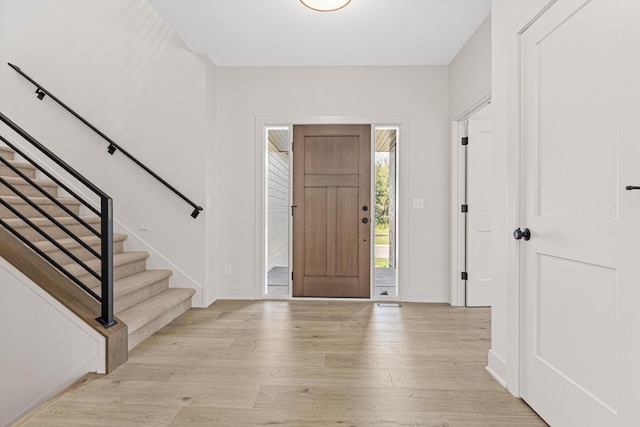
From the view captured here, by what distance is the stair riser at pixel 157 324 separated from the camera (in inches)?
102

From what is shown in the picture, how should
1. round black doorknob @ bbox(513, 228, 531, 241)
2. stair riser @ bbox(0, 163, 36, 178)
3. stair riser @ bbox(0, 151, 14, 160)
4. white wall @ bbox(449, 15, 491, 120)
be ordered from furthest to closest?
stair riser @ bbox(0, 151, 14, 160) → stair riser @ bbox(0, 163, 36, 178) → white wall @ bbox(449, 15, 491, 120) → round black doorknob @ bbox(513, 228, 531, 241)

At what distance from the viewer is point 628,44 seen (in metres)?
1.25

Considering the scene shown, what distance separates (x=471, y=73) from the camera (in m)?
3.31

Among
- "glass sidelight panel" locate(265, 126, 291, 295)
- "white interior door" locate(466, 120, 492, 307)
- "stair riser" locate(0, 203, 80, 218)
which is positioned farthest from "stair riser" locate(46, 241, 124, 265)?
"white interior door" locate(466, 120, 492, 307)

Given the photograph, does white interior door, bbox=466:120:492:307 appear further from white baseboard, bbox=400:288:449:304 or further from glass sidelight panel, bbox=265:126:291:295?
glass sidelight panel, bbox=265:126:291:295

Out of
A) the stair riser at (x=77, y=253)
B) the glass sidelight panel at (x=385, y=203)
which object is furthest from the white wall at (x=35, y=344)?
the glass sidelight panel at (x=385, y=203)

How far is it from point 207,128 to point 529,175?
9.83ft

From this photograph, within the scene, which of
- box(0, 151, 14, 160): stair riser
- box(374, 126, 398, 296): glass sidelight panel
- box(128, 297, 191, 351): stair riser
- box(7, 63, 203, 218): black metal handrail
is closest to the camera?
box(128, 297, 191, 351): stair riser

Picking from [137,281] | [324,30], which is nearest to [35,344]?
[137,281]

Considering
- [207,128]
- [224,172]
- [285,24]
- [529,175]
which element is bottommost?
[529,175]

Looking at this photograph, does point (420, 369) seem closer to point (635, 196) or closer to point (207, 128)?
point (635, 196)

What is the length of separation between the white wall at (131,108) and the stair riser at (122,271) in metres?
0.18

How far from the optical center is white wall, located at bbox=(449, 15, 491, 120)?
3.00m

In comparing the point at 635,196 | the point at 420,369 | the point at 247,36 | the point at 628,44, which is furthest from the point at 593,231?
the point at 247,36
